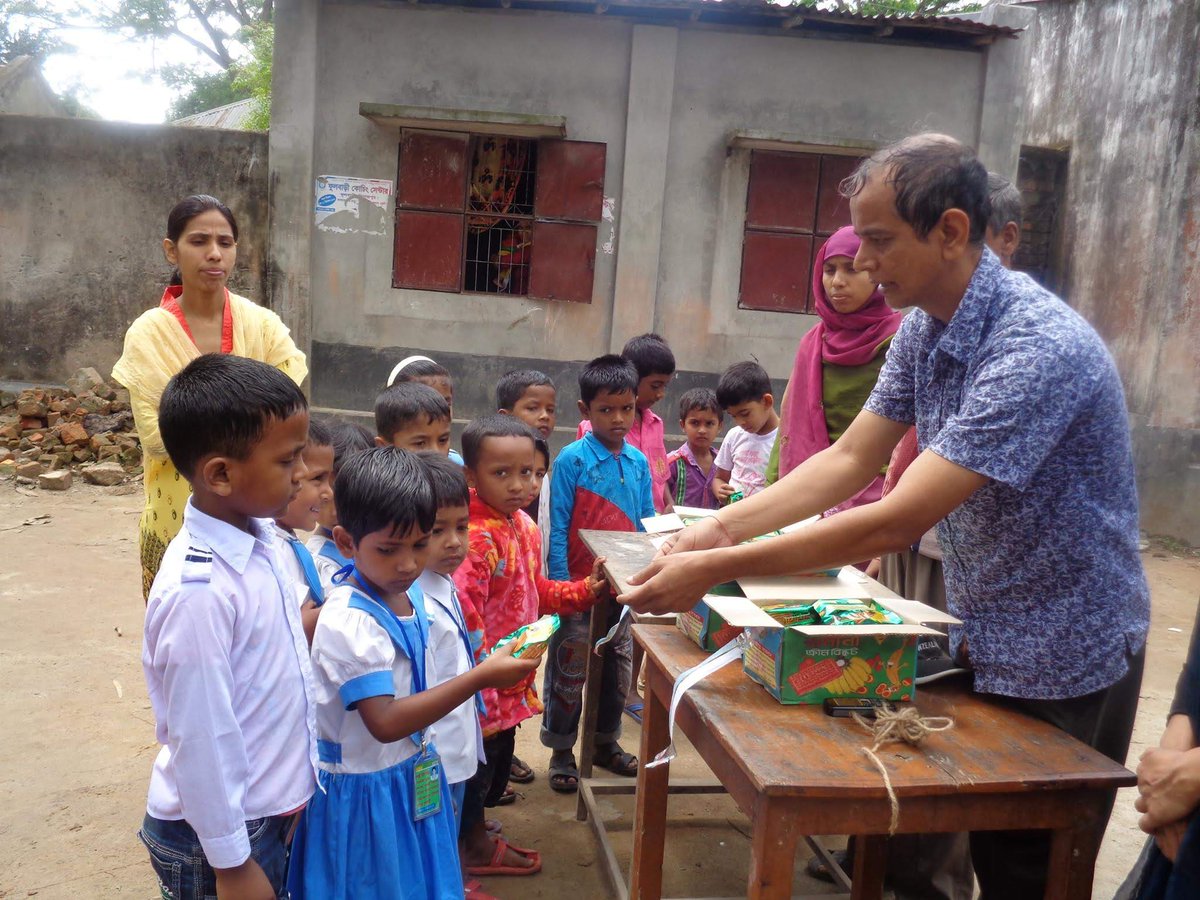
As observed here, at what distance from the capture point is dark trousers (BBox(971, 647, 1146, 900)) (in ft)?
6.01

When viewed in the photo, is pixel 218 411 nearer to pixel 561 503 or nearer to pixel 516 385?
pixel 561 503

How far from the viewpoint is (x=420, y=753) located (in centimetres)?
210

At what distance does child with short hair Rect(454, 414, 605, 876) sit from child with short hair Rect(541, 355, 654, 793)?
519 millimetres

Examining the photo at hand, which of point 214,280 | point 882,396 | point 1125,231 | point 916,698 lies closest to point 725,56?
point 1125,231

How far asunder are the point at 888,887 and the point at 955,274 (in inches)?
75.8

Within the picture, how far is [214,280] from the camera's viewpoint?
Answer: 3.12 meters

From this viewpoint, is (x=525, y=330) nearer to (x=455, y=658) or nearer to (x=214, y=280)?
(x=214, y=280)

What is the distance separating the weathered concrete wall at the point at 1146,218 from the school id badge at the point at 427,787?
813cm

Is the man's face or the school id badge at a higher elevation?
the man's face

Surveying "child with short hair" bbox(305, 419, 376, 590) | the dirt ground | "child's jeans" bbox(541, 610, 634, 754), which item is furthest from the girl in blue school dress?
"child's jeans" bbox(541, 610, 634, 754)

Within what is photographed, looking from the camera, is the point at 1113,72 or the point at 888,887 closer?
the point at 888,887

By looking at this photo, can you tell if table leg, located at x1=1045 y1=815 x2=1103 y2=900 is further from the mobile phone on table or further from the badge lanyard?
the badge lanyard

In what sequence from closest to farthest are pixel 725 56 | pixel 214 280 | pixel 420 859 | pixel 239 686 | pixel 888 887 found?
pixel 239 686, pixel 420 859, pixel 888 887, pixel 214 280, pixel 725 56

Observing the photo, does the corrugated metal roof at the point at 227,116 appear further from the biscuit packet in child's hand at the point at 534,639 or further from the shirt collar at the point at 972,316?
the shirt collar at the point at 972,316
